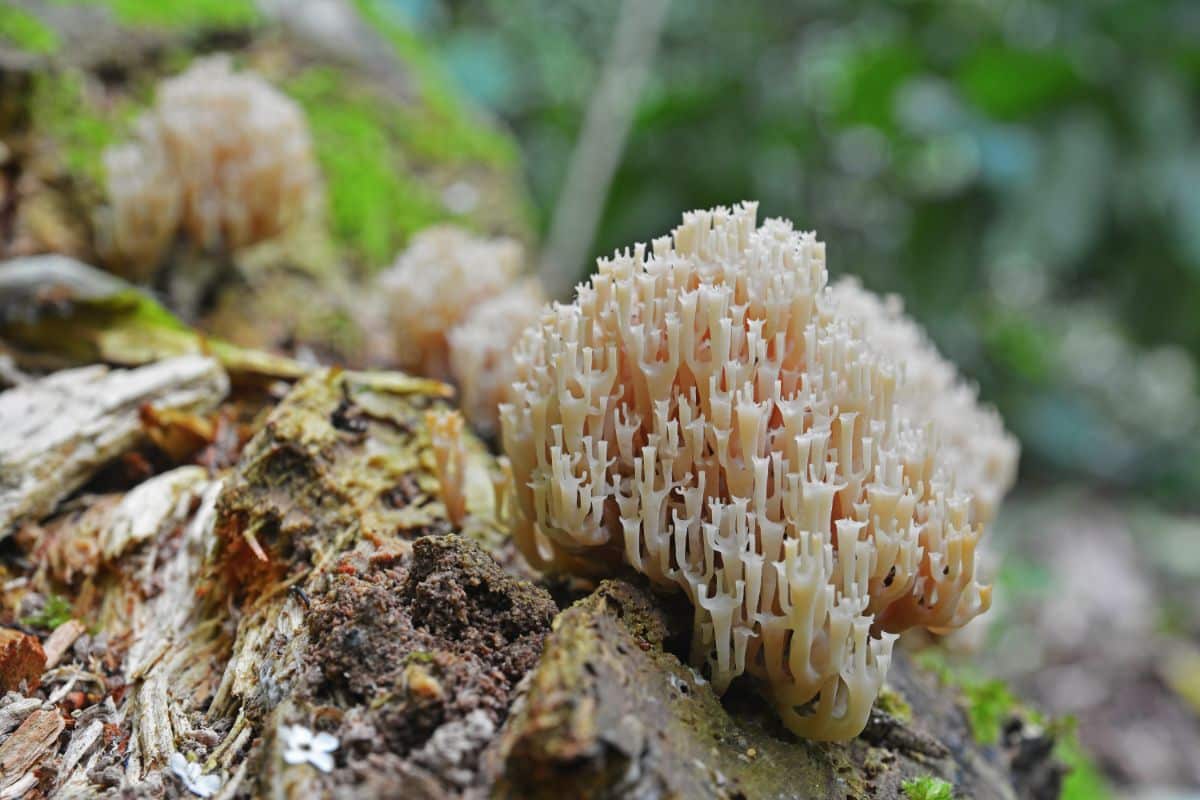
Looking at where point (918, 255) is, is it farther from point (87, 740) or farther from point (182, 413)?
point (87, 740)

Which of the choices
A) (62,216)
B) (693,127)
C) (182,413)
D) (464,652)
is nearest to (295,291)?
(62,216)

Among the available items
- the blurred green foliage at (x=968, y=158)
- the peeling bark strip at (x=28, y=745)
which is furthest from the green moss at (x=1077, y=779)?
the peeling bark strip at (x=28, y=745)

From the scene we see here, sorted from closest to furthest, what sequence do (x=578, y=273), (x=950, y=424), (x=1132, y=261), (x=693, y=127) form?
(x=950, y=424)
(x=1132, y=261)
(x=578, y=273)
(x=693, y=127)

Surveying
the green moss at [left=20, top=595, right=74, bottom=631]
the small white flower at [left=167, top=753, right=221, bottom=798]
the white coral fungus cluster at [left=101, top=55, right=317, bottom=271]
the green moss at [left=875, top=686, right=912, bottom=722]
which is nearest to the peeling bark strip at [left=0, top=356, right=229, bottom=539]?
the green moss at [left=20, top=595, right=74, bottom=631]

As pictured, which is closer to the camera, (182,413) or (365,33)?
(182,413)

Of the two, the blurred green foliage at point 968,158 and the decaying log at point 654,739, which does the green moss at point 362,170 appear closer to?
the blurred green foliage at point 968,158

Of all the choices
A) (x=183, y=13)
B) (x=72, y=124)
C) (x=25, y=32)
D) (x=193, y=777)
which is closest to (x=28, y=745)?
(x=193, y=777)

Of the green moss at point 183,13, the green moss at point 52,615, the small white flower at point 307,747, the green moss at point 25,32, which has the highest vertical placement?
the green moss at point 183,13
